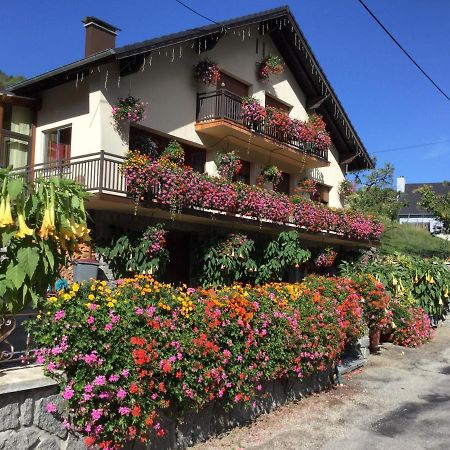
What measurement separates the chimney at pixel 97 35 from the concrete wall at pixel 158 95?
3.36 feet

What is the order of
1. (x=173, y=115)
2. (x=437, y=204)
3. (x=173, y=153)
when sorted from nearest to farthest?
1. (x=173, y=153)
2. (x=173, y=115)
3. (x=437, y=204)

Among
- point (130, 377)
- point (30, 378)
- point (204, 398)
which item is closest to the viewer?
point (30, 378)

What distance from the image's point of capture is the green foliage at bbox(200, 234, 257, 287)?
13031 millimetres

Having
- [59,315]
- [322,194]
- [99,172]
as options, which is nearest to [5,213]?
[59,315]

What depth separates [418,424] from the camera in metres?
7.28

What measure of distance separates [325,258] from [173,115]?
26.4 ft

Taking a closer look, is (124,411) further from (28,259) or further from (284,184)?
(284,184)

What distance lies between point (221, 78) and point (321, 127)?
4.63 meters

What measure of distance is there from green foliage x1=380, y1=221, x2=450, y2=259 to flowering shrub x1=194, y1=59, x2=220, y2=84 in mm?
16384

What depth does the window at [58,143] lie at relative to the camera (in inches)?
477

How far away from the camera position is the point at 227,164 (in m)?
13.9

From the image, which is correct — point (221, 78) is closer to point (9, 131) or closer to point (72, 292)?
point (9, 131)

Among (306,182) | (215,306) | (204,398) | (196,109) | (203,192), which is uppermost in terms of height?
(196,109)

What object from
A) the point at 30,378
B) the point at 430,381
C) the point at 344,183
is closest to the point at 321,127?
the point at 344,183
